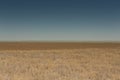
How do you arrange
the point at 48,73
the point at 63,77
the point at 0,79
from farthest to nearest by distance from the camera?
1. the point at 48,73
2. the point at 63,77
3. the point at 0,79

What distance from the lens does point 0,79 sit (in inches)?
655

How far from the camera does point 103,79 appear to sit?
56.0 feet

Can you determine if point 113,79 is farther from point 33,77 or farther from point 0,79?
point 0,79

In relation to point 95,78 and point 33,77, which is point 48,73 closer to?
point 33,77

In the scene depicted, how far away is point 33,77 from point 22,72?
2.22 metres

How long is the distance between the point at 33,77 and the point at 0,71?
3113 mm

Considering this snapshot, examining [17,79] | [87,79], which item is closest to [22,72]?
[17,79]

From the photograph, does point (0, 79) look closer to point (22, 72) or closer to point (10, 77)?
point (10, 77)

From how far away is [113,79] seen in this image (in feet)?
55.9

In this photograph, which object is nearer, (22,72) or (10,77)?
(10,77)

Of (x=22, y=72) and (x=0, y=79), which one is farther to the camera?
(x=22, y=72)

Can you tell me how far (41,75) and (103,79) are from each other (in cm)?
359

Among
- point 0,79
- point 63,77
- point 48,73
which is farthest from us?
point 48,73

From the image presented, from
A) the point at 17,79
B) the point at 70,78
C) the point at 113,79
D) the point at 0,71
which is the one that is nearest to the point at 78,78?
the point at 70,78
